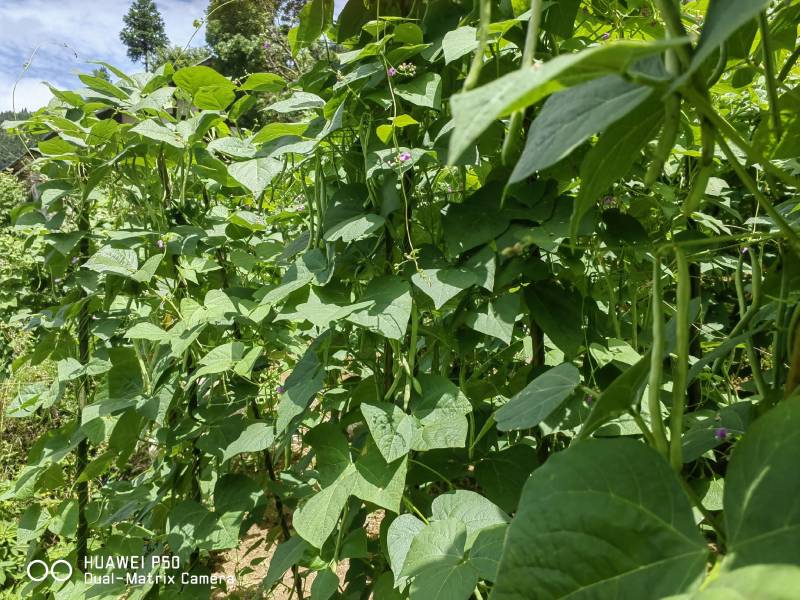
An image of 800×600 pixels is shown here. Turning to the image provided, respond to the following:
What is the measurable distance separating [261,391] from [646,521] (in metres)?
1.28

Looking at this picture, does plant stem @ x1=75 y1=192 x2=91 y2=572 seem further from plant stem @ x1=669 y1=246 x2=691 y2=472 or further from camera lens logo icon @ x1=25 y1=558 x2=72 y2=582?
plant stem @ x1=669 y1=246 x2=691 y2=472

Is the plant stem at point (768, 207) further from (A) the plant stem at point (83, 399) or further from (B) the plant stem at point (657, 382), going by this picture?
(A) the plant stem at point (83, 399)

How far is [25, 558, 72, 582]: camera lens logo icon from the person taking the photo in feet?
4.90

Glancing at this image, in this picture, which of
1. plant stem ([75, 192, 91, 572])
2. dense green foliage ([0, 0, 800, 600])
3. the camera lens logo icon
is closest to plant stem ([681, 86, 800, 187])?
dense green foliage ([0, 0, 800, 600])

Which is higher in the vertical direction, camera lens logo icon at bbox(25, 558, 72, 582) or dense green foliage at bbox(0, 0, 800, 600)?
dense green foliage at bbox(0, 0, 800, 600)

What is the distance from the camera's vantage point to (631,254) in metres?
0.94

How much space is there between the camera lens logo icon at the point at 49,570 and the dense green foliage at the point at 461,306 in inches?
1.5

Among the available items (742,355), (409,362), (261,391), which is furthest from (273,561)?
(742,355)

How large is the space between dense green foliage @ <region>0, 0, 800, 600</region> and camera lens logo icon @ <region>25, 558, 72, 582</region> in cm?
4

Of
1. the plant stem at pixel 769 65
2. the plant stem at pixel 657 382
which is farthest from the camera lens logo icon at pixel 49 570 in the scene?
the plant stem at pixel 769 65

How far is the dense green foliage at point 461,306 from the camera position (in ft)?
0.93

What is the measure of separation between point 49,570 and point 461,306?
1.38 metres

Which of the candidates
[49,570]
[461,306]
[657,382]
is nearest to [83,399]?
[49,570]

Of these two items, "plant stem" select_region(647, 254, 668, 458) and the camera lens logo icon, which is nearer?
"plant stem" select_region(647, 254, 668, 458)
